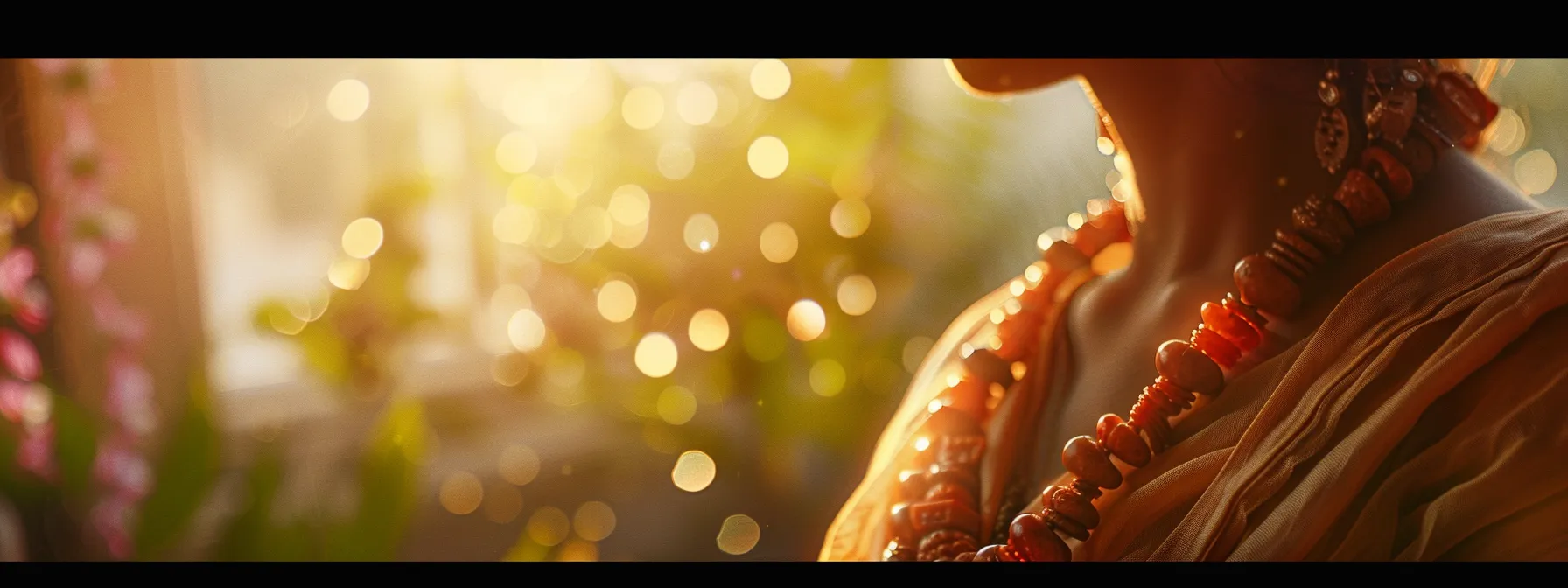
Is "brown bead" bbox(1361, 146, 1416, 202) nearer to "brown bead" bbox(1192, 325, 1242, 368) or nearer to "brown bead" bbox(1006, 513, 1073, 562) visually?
"brown bead" bbox(1192, 325, 1242, 368)

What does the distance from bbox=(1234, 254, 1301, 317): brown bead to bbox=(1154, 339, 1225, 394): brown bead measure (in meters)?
0.03

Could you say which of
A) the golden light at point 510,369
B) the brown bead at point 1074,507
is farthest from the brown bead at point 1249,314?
the golden light at point 510,369

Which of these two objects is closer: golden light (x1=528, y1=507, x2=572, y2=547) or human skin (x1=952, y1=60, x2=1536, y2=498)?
human skin (x1=952, y1=60, x2=1536, y2=498)

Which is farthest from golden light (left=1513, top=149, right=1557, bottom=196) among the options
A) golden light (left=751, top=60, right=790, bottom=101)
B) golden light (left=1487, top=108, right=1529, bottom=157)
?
golden light (left=751, top=60, right=790, bottom=101)

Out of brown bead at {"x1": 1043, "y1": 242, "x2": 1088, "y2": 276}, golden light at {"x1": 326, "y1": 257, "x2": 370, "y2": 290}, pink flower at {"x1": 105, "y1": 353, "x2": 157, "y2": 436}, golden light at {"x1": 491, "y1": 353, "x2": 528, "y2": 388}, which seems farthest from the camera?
golden light at {"x1": 491, "y1": 353, "x2": 528, "y2": 388}

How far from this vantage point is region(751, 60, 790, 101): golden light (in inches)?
50.8

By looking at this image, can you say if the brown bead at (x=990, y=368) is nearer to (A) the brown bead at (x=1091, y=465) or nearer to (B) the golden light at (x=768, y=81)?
(A) the brown bead at (x=1091, y=465)

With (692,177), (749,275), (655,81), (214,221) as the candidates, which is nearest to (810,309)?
(749,275)

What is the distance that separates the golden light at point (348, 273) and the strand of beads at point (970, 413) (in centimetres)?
94

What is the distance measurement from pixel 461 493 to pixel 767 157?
0.64 metres

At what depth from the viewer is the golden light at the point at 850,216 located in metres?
1.26

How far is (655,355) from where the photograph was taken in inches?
50.9

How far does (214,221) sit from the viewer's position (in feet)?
3.56

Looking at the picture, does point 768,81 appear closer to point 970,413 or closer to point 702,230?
point 702,230
